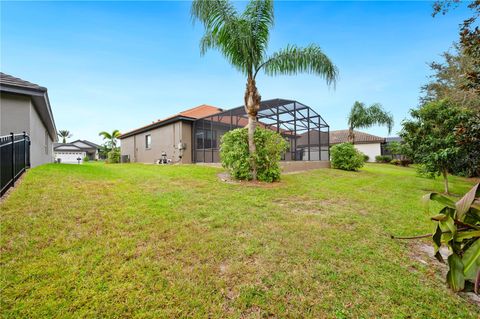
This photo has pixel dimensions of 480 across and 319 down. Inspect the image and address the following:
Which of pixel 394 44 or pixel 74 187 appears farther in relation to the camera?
pixel 394 44

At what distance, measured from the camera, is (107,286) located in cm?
200

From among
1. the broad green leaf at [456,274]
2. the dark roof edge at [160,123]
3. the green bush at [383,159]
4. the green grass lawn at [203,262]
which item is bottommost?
the green grass lawn at [203,262]

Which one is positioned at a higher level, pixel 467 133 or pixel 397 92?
pixel 397 92

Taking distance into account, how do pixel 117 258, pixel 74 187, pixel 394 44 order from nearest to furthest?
1. pixel 117 258
2. pixel 74 187
3. pixel 394 44

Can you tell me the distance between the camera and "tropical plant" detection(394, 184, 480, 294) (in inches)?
57.9

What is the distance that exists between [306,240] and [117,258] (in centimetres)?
261

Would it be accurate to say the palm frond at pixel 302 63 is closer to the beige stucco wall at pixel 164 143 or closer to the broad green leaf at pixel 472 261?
the broad green leaf at pixel 472 261

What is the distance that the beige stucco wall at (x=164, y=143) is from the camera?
527 inches

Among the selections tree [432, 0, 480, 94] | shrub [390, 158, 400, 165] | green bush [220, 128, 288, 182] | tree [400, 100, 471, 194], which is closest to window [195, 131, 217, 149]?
green bush [220, 128, 288, 182]

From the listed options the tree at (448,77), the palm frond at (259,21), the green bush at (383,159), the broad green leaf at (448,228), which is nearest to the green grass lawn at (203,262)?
the broad green leaf at (448,228)

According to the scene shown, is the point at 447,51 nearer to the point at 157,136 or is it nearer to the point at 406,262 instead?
the point at 406,262

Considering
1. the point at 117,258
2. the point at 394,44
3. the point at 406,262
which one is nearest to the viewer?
the point at 117,258

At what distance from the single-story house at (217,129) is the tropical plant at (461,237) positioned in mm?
10263

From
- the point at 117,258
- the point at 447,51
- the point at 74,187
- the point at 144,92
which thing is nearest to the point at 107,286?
the point at 117,258
